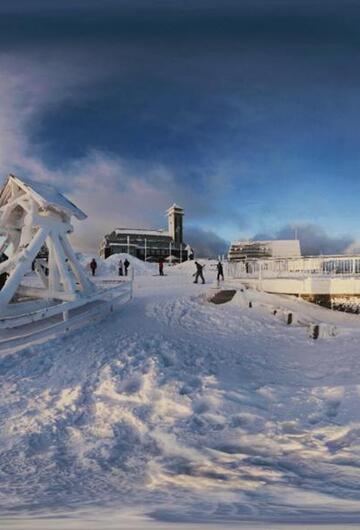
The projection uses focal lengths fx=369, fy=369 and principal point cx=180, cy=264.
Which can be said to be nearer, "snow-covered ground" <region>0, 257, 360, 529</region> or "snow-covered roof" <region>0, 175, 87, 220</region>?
"snow-covered ground" <region>0, 257, 360, 529</region>

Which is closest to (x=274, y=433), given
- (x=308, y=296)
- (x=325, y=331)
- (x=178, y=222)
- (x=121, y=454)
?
(x=121, y=454)

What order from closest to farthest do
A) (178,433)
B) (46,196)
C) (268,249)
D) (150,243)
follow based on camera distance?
(178,433) → (46,196) → (268,249) → (150,243)

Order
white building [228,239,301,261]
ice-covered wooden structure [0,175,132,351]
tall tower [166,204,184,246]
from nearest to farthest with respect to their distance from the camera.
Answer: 1. ice-covered wooden structure [0,175,132,351]
2. white building [228,239,301,261]
3. tall tower [166,204,184,246]

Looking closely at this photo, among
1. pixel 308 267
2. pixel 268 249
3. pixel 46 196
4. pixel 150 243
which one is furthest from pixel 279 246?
pixel 46 196

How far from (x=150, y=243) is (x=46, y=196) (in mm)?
58546

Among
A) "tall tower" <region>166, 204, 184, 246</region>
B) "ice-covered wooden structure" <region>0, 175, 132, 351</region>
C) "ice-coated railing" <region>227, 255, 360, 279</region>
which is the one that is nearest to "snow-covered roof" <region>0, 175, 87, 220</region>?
"ice-covered wooden structure" <region>0, 175, 132, 351</region>

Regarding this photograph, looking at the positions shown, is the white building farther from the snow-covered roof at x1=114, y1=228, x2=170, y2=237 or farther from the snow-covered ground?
the snow-covered ground

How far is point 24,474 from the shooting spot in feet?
14.5

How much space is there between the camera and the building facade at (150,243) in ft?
220

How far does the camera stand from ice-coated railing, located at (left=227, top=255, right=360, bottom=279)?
16.4 metres

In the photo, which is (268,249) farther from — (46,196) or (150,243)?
(46,196)

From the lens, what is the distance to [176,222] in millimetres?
76750

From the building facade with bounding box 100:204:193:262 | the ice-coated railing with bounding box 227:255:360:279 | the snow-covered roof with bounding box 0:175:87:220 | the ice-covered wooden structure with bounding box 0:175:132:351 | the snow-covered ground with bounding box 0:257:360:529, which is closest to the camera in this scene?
the snow-covered ground with bounding box 0:257:360:529

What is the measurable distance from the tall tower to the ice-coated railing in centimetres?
5443
